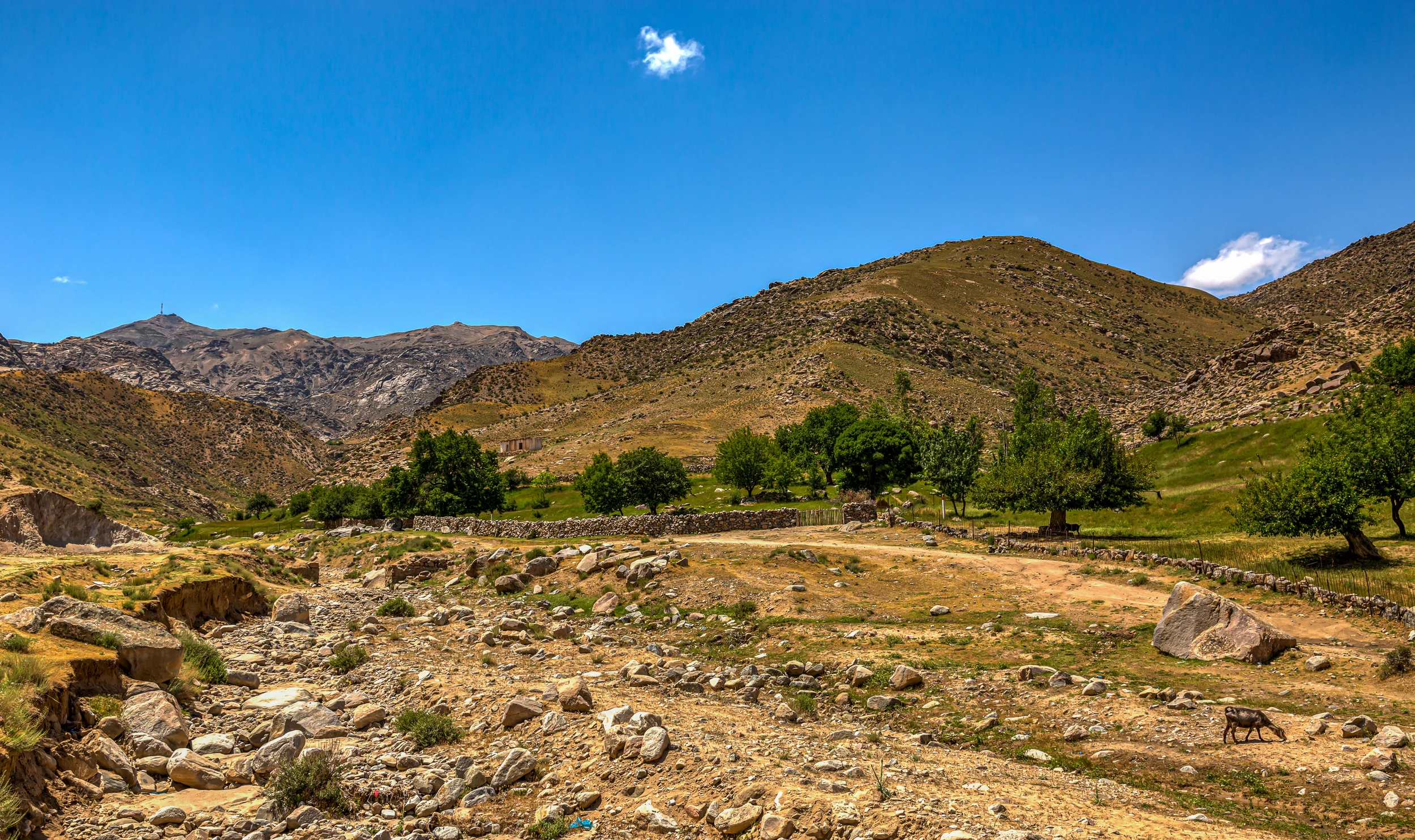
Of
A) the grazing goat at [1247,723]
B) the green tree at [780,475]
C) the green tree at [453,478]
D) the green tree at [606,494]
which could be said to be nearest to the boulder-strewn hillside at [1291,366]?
the green tree at [780,475]

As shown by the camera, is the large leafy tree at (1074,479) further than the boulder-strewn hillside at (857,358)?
No

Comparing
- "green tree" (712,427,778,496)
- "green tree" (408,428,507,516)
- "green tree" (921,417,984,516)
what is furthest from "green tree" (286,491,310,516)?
"green tree" (921,417,984,516)

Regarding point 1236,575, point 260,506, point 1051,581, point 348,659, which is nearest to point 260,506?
point 260,506

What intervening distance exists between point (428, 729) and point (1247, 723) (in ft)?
41.8

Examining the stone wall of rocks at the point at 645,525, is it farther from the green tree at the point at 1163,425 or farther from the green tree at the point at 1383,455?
Answer: the green tree at the point at 1163,425

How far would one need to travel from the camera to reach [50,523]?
29297 millimetres

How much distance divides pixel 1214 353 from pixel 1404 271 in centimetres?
3108

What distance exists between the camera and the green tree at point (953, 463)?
1816 inches

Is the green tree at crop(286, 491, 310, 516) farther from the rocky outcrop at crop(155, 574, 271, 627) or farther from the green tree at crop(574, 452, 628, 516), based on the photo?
the rocky outcrop at crop(155, 574, 271, 627)

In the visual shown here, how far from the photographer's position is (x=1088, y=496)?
35.6 m

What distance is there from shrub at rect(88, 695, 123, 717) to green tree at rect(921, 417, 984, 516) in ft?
138

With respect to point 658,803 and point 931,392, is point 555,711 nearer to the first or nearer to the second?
point 658,803

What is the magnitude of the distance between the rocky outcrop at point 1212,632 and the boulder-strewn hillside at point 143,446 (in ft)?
276

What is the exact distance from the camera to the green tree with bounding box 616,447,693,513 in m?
53.4
